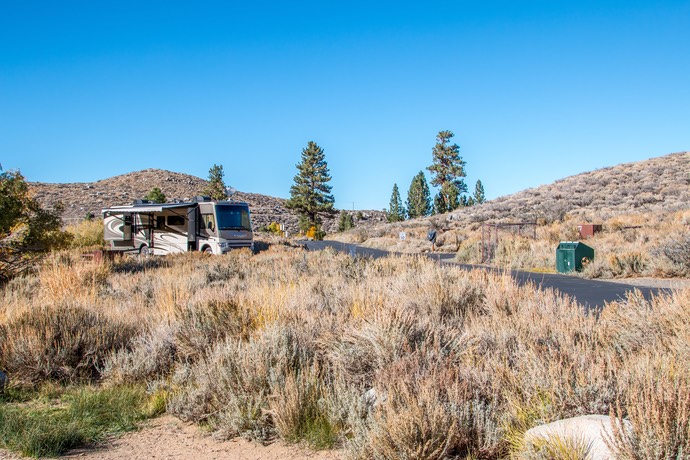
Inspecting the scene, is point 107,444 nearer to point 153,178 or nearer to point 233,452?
point 233,452

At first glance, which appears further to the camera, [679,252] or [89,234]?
[89,234]

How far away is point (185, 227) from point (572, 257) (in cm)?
1577

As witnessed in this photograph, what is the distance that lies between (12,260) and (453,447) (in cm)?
1353

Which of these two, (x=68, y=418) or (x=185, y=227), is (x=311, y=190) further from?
(x=68, y=418)

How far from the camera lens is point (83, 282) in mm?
11578

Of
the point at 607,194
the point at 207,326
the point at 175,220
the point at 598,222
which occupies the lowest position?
the point at 207,326

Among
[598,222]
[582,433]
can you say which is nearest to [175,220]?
[598,222]

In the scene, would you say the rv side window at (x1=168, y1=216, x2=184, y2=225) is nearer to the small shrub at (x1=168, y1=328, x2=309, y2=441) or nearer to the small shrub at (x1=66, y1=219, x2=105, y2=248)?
the small shrub at (x1=66, y1=219, x2=105, y2=248)

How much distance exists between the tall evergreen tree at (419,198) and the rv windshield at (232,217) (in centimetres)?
4811

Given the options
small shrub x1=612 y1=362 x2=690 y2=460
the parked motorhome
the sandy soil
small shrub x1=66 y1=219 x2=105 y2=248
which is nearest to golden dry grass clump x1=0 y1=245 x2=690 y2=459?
small shrub x1=612 y1=362 x2=690 y2=460

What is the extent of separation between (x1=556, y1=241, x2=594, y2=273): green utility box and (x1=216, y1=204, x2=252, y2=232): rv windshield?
1309 cm

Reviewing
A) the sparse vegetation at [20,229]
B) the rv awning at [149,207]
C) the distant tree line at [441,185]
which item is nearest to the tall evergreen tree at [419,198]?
the distant tree line at [441,185]

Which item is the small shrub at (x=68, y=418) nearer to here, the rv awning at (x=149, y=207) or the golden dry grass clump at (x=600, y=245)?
the golden dry grass clump at (x=600, y=245)

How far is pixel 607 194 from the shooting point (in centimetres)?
4497
